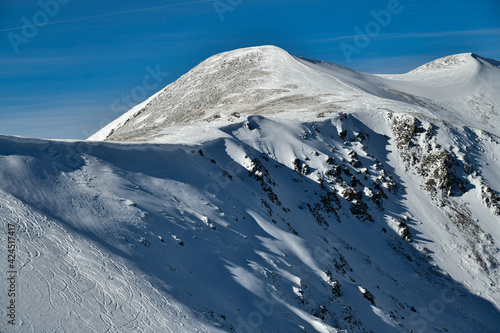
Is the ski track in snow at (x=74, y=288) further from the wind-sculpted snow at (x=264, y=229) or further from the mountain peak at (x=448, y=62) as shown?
the mountain peak at (x=448, y=62)

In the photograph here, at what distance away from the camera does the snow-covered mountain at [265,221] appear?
→ 21.9 meters

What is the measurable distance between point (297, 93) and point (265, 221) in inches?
1309

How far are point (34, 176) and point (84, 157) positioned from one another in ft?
14.4

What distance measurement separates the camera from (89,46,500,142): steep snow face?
57.2 meters

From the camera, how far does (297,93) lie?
6328 centimetres

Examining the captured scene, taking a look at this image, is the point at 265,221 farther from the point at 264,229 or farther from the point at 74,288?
the point at 74,288

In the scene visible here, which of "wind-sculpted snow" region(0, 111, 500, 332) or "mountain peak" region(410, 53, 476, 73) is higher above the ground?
"mountain peak" region(410, 53, 476, 73)

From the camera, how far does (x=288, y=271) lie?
29625 mm

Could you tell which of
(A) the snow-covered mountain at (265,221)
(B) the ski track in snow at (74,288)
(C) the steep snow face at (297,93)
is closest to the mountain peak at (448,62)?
(C) the steep snow face at (297,93)

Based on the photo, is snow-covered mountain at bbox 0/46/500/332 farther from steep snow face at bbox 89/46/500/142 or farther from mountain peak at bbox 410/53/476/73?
mountain peak at bbox 410/53/476/73

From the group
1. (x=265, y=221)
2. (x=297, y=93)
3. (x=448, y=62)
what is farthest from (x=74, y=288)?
(x=448, y=62)

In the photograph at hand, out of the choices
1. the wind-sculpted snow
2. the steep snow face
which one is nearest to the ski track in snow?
the wind-sculpted snow

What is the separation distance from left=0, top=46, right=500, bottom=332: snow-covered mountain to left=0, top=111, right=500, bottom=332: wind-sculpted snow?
12cm

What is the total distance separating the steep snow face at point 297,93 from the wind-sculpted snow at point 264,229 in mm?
6655
